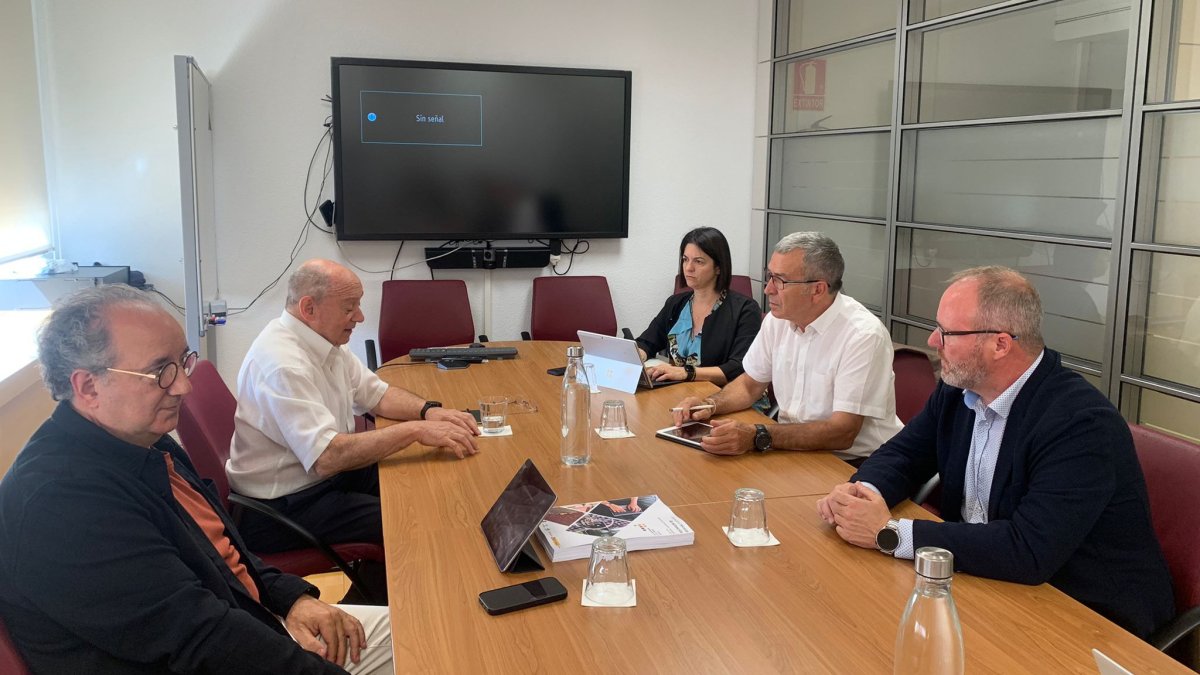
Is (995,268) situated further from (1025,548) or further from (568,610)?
(568,610)

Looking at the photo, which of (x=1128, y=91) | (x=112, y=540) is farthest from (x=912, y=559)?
(x=1128, y=91)

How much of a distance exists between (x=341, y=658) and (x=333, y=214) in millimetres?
3598

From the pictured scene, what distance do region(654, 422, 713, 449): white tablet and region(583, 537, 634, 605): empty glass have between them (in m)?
1.00

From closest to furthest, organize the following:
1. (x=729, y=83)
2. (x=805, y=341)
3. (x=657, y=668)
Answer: (x=657, y=668)
(x=805, y=341)
(x=729, y=83)

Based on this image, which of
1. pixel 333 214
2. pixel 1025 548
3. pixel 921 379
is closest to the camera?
pixel 1025 548

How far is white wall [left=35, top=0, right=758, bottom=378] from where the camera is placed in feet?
15.7

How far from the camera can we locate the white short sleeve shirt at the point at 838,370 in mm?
2771

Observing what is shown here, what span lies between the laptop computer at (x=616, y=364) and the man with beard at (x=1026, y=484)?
1294mm

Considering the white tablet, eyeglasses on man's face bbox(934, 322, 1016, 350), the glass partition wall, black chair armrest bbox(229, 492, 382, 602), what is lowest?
black chair armrest bbox(229, 492, 382, 602)

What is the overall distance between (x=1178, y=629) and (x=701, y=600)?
99 centimetres

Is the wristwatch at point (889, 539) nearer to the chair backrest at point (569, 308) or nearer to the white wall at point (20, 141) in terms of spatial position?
the chair backrest at point (569, 308)

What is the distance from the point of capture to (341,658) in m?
1.97

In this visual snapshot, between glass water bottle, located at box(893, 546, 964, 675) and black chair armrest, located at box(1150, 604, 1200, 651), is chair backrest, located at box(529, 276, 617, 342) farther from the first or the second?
glass water bottle, located at box(893, 546, 964, 675)

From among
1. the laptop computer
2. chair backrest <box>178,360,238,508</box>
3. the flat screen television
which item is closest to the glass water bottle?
chair backrest <box>178,360,238,508</box>
